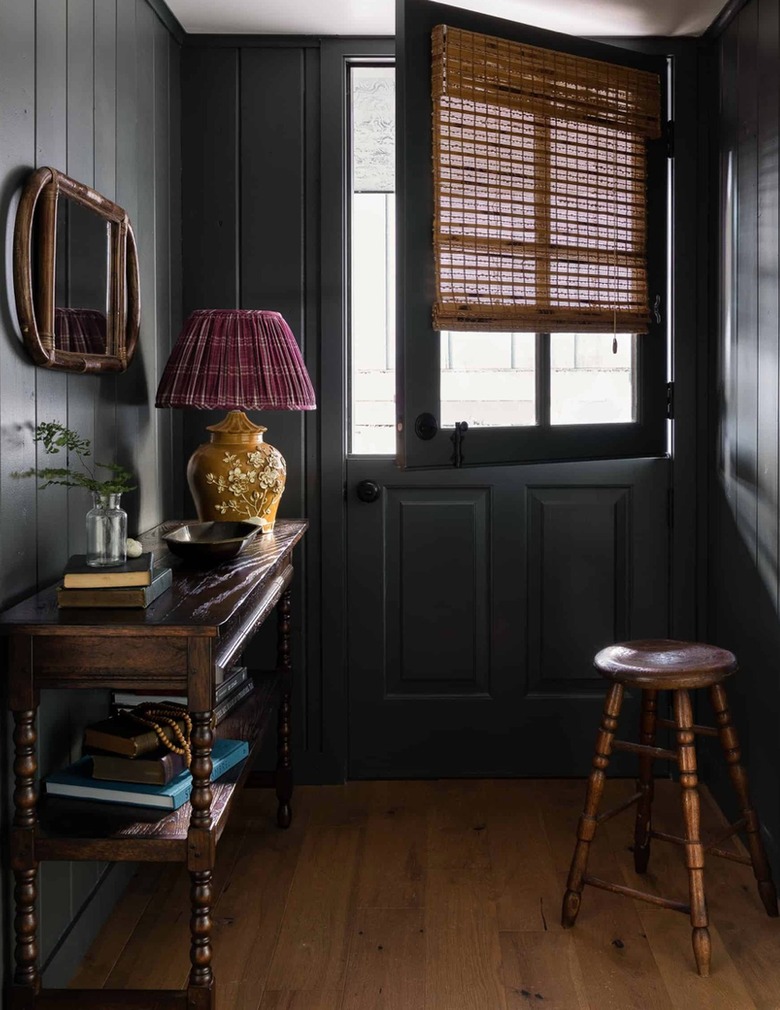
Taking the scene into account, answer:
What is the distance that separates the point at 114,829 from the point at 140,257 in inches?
58.9

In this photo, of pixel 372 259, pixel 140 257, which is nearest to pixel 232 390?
pixel 140 257

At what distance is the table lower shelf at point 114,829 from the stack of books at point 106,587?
0.40 m

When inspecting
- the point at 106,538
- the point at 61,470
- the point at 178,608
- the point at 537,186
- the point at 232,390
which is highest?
the point at 537,186

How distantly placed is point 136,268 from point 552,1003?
1883 millimetres

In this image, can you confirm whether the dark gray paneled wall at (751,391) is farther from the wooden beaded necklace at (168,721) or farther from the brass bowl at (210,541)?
the wooden beaded necklace at (168,721)

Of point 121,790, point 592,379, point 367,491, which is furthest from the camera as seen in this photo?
point 367,491

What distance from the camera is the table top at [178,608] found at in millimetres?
1729

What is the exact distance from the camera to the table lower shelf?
1823mm

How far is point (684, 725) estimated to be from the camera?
2.28 m

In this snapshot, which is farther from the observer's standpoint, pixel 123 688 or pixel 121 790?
pixel 121 790

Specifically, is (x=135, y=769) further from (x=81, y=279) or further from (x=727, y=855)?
(x=727, y=855)

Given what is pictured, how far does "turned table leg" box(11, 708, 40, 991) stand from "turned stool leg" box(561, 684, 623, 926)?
116 cm

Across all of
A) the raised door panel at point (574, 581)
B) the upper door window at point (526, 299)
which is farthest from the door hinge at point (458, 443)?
the raised door panel at point (574, 581)

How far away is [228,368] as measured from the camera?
2.61m
